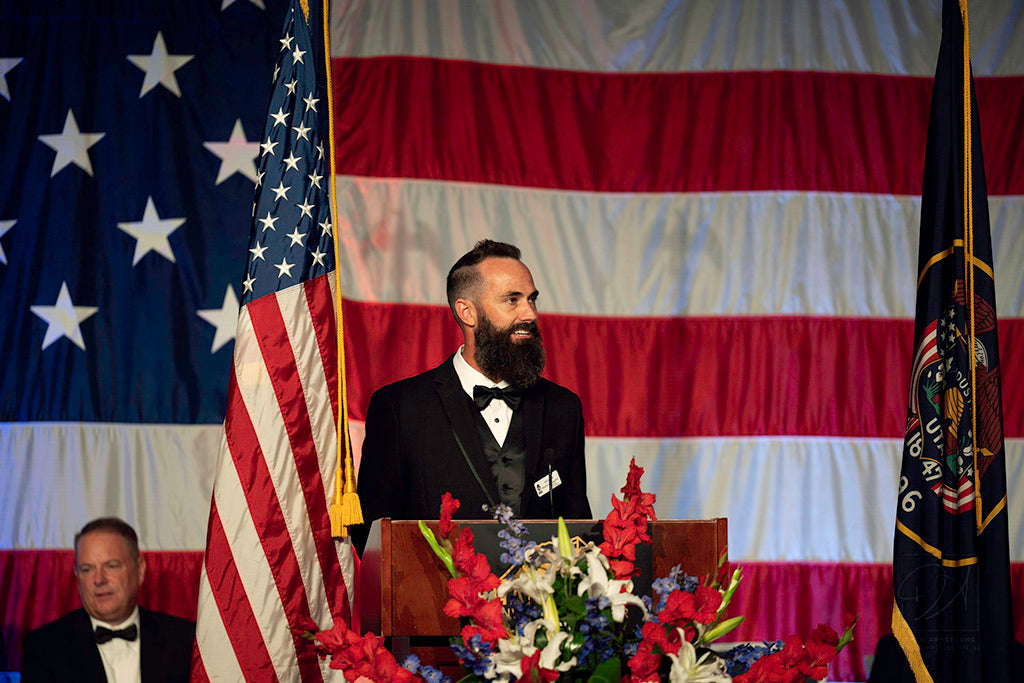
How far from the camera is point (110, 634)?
12.3ft

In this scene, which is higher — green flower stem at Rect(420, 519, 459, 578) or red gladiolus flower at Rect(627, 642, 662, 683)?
green flower stem at Rect(420, 519, 459, 578)

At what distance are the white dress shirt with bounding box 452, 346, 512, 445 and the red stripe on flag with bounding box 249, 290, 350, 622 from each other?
0.49 metres

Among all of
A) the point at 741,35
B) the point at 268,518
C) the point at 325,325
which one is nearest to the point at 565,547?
the point at 268,518

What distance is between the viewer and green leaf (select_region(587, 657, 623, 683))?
64.5 inches

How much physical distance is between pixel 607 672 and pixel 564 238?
9.71 ft

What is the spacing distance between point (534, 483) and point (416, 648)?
0.92 m

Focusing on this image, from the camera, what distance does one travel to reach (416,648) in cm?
207

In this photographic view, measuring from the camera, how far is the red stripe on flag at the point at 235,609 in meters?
3.01

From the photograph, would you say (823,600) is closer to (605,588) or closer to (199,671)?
(199,671)

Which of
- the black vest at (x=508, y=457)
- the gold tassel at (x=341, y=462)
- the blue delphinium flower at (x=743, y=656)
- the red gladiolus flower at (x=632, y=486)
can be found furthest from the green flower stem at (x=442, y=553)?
the gold tassel at (x=341, y=462)

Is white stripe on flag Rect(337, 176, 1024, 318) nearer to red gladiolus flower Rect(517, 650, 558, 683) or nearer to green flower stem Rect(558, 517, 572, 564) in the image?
green flower stem Rect(558, 517, 572, 564)

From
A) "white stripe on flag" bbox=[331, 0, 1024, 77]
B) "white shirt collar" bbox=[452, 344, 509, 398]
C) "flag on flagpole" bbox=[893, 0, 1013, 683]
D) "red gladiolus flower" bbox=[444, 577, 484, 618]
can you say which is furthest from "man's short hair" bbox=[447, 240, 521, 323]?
"red gladiolus flower" bbox=[444, 577, 484, 618]

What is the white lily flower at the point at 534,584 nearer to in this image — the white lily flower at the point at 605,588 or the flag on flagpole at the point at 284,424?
the white lily flower at the point at 605,588

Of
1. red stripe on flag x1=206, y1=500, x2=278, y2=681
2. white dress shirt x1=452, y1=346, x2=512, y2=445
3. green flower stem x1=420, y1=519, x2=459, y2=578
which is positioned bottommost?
red stripe on flag x1=206, y1=500, x2=278, y2=681
